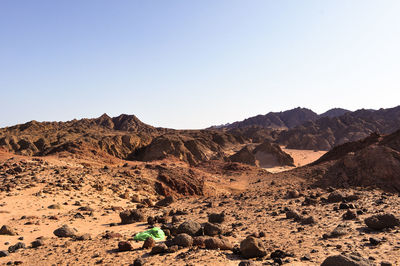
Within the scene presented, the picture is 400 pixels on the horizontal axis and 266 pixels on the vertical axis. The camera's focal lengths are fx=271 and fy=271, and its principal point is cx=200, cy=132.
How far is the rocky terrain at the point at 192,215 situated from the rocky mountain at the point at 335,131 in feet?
167

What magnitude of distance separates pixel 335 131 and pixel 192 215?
3451 inches

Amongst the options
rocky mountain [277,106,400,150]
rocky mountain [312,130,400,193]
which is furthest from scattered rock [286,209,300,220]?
rocky mountain [277,106,400,150]

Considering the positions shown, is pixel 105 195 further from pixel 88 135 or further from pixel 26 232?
pixel 88 135

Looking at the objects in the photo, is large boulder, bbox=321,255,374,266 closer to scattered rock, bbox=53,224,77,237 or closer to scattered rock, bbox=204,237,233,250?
scattered rock, bbox=204,237,233,250

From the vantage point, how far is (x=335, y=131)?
288 feet

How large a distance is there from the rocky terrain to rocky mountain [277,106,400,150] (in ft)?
167

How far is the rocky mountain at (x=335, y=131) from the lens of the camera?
254 feet

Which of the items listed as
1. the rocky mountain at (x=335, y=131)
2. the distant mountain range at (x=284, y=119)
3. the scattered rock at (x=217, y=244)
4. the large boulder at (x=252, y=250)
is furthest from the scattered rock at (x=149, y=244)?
the distant mountain range at (x=284, y=119)

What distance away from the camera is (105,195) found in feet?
52.6

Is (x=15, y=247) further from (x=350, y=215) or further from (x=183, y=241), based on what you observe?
(x=350, y=215)

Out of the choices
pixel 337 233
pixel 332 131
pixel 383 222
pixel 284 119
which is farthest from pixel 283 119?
pixel 337 233

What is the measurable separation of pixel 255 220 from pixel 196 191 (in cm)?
1285

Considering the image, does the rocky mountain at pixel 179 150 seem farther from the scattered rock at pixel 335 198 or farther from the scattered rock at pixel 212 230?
the scattered rock at pixel 212 230

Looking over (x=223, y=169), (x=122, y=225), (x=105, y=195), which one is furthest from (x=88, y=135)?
(x=122, y=225)
